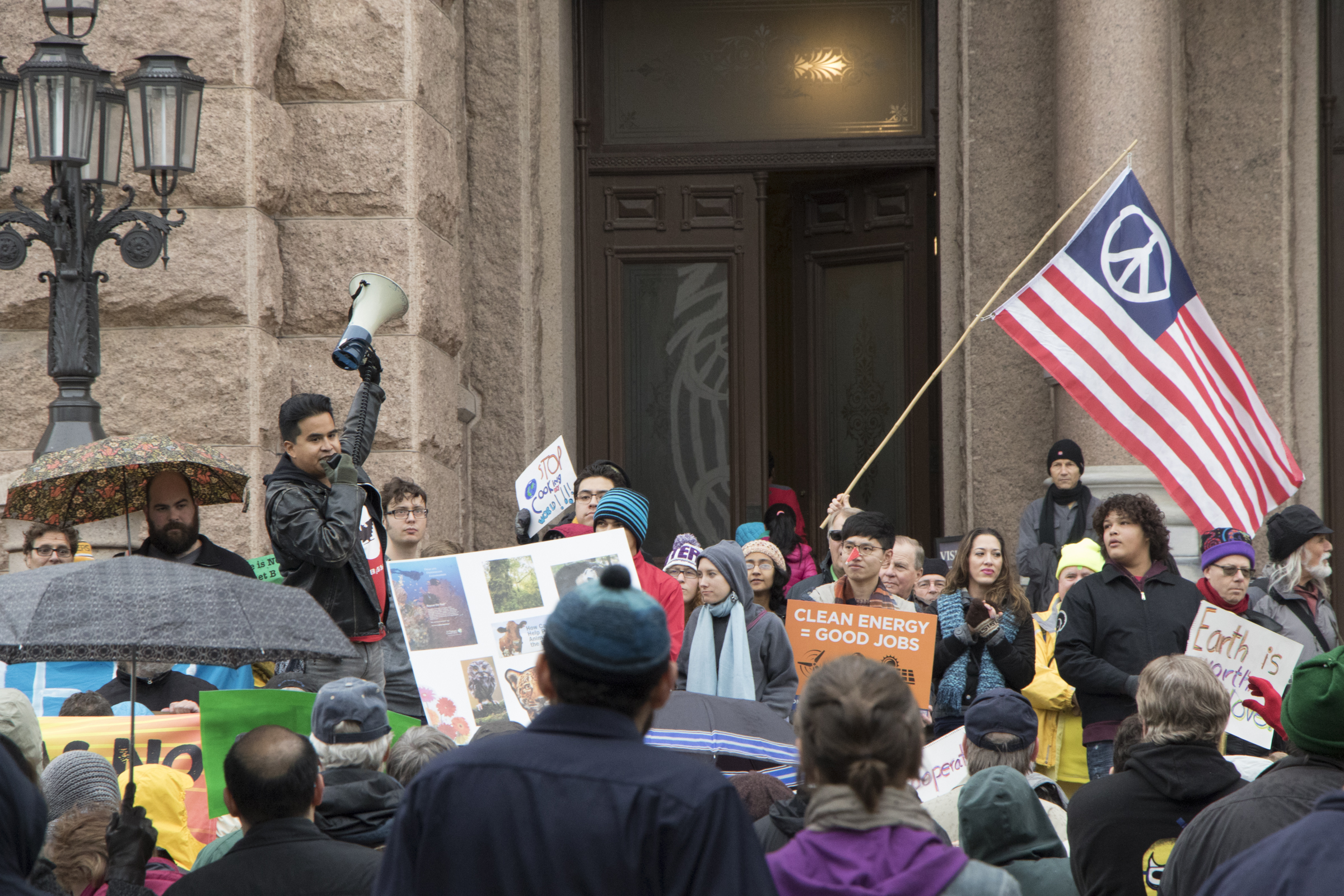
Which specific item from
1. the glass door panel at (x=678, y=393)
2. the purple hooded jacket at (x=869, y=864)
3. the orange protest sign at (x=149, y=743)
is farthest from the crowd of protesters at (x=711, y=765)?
the glass door panel at (x=678, y=393)

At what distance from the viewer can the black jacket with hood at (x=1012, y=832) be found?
367 cm

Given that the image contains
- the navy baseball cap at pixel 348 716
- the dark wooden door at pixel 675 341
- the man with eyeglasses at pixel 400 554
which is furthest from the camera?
the dark wooden door at pixel 675 341

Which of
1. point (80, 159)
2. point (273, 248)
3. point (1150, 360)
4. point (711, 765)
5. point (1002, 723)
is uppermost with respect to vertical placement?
point (80, 159)

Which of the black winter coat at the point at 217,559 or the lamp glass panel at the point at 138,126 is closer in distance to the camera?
the black winter coat at the point at 217,559

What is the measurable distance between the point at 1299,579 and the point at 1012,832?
4.47m

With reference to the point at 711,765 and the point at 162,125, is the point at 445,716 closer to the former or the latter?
the point at 162,125

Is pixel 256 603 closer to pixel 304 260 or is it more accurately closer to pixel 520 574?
pixel 520 574

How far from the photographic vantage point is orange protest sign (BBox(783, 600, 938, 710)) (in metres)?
6.69

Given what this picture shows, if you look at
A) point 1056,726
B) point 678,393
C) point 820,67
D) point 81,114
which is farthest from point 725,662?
point 820,67

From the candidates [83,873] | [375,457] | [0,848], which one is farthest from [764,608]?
[0,848]

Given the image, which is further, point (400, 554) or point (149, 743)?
point (400, 554)

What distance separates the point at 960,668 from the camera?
6906 millimetres

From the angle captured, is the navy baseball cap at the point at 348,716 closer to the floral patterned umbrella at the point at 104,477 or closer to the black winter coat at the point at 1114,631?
the floral patterned umbrella at the point at 104,477

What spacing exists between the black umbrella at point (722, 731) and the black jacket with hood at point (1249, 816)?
2019 mm
